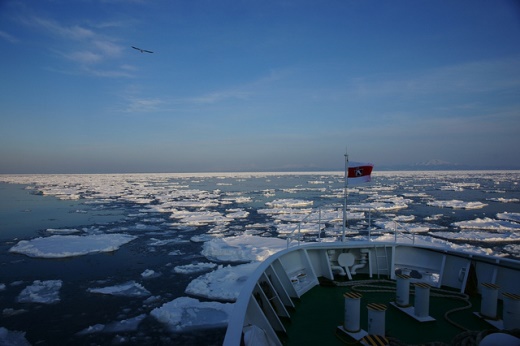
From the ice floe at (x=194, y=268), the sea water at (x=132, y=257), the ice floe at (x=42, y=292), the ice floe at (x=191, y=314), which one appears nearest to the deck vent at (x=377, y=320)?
the sea water at (x=132, y=257)

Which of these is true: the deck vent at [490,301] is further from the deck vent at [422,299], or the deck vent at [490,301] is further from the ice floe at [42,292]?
the ice floe at [42,292]

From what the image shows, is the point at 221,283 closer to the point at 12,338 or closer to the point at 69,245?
the point at 12,338

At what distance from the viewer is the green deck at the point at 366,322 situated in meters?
3.19

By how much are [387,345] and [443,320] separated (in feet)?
5.22

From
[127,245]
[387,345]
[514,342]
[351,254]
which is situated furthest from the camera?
[127,245]

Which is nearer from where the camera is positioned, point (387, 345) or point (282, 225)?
point (387, 345)

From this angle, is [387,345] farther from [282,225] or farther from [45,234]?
[45,234]

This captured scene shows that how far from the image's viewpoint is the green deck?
319 cm

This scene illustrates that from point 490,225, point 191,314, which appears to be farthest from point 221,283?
point 490,225

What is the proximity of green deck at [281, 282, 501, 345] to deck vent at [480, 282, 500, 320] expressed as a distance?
11 cm

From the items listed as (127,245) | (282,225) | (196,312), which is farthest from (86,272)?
(282,225)

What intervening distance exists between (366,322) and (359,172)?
255 cm

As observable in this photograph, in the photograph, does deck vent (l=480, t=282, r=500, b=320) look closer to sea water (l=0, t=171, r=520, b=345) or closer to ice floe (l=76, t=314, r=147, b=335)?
sea water (l=0, t=171, r=520, b=345)

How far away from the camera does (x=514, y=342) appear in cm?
166
